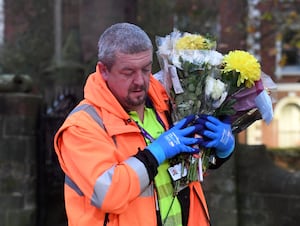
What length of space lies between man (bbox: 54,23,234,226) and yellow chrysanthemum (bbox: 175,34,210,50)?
224 millimetres

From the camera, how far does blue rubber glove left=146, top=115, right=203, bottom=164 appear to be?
7.36 feet

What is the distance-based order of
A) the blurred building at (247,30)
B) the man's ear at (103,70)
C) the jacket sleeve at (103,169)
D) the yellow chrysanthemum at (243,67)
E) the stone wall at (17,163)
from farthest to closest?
1. the blurred building at (247,30)
2. the stone wall at (17,163)
3. the yellow chrysanthemum at (243,67)
4. the man's ear at (103,70)
5. the jacket sleeve at (103,169)

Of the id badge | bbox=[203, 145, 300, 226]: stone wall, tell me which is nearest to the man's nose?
the id badge

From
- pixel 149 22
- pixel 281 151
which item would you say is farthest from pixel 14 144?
pixel 281 151

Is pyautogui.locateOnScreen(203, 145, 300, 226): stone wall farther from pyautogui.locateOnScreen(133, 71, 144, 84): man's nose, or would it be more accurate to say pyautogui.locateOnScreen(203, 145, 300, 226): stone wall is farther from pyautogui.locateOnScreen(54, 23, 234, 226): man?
pyautogui.locateOnScreen(133, 71, 144, 84): man's nose

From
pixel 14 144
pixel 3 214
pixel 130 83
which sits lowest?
pixel 3 214

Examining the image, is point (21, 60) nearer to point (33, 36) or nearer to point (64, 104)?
point (33, 36)

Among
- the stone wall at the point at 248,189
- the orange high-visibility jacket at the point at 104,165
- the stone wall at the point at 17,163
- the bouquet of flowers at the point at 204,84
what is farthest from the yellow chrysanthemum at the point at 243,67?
the stone wall at the point at 17,163

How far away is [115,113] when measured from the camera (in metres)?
2.32

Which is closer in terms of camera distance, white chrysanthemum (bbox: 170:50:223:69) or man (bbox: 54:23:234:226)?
man (bbox: 54:23:234:226)

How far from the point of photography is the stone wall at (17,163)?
5.18 metres

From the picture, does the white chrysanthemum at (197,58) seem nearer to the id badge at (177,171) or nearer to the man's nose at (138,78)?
the man's nose at (138,78)

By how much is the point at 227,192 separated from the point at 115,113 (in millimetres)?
2796

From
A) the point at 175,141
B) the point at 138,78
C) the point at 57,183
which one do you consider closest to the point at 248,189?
the point at 57,183
